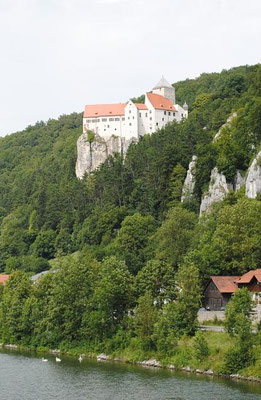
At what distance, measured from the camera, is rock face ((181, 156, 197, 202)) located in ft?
273

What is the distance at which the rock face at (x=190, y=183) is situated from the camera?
83.2m

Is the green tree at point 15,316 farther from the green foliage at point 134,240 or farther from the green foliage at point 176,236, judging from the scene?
the green foliage at point 176,236

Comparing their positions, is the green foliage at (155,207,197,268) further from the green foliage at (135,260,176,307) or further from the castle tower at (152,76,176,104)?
the castle tower at (152,76,176,104)

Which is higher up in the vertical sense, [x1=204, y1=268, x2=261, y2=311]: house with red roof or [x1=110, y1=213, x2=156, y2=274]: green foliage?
[x1=110, y1=213, x2=156, y2=274]: green foliage

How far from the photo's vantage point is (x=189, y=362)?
47781mm

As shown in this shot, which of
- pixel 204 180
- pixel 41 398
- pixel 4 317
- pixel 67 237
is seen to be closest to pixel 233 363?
pixel 41 398

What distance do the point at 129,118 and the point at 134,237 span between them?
3660 cm

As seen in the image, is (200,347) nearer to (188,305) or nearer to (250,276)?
(188,305)

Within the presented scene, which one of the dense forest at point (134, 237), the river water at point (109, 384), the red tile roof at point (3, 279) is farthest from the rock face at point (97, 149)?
the river water at point (109, 384)

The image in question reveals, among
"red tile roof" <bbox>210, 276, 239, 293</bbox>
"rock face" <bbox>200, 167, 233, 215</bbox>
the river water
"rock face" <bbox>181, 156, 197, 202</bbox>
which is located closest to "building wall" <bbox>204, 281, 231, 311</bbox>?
"red tile roof" <bbox>210, 276, 239, 293</bbox>

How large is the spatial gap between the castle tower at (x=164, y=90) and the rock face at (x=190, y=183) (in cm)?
4299

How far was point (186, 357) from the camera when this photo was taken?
48.3 metres

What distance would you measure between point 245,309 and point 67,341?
19.2 metres

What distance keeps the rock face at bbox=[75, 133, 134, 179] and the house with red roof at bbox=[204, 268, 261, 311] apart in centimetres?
5849
